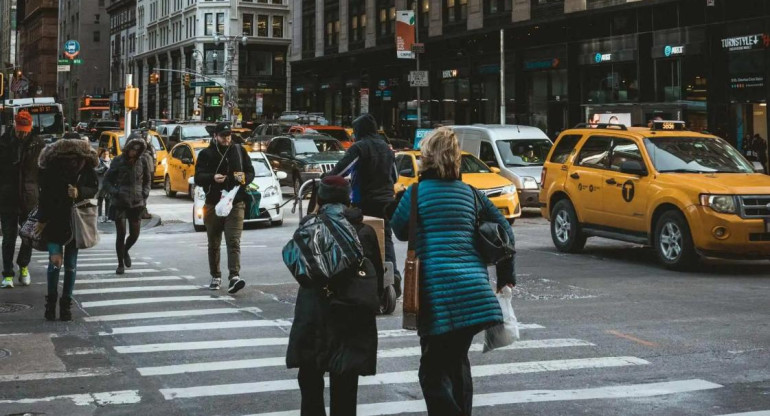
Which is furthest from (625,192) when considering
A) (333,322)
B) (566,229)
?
(333,322)

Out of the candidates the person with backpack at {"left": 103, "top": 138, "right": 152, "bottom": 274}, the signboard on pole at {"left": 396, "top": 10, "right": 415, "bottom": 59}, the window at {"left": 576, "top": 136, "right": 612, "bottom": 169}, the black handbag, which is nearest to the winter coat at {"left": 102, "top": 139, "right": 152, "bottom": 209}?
the person with backpack at {"left": 103, "top": 138, "right": 152, "bottom": 274}

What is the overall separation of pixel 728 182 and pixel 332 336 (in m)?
10.4

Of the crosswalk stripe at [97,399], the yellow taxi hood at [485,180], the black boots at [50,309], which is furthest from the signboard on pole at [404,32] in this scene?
the crosswalk stripe at [97,399]

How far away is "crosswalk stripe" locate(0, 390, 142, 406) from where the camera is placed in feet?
23.7

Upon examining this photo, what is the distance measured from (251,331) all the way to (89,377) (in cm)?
225

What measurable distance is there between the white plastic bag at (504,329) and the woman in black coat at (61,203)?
19.4 feet

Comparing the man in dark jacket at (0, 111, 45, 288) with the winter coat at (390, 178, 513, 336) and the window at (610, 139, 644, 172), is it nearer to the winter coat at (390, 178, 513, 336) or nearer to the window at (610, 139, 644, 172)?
the window at (610, 139, 644, 172)

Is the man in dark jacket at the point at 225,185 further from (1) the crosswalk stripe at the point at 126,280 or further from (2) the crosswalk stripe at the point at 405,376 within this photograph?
(2) the crosswalk stripe at the point at 405,376

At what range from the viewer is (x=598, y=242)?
19.2 m

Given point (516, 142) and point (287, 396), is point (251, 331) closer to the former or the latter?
point (287, 396)

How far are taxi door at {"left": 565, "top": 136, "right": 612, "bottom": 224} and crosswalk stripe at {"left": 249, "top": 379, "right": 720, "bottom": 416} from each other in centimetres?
868

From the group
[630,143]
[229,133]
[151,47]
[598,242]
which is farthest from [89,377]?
[151,47]

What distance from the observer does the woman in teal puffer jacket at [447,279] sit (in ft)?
18.9

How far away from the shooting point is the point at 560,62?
45.1 metres
